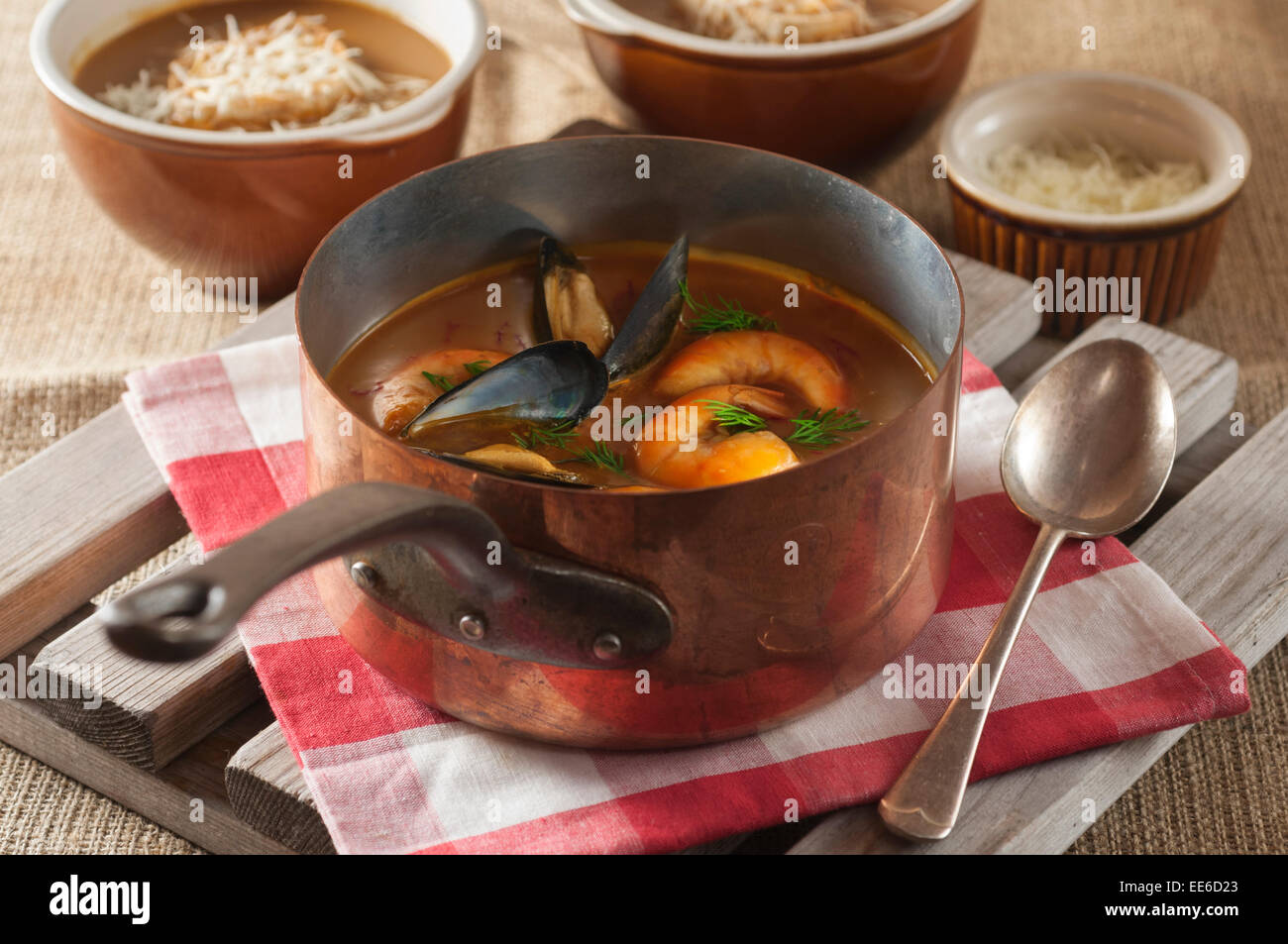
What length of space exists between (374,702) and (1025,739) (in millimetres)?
425

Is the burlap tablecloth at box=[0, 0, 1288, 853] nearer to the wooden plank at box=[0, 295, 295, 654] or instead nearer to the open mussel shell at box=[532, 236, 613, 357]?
the wooden plank at box=[0, 295, 295, 654]

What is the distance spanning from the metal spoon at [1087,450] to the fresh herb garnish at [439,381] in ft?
1.37

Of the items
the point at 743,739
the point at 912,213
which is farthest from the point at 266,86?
the point at 743,739

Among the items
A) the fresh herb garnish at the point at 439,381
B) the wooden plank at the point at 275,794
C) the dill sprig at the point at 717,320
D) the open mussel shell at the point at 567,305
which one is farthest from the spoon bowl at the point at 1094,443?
the wooden plank at the point at 275,794

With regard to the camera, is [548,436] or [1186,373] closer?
[548,436]

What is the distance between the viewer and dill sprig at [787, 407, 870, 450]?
94 centimetres

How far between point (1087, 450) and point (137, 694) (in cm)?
72

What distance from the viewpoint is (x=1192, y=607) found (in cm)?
100

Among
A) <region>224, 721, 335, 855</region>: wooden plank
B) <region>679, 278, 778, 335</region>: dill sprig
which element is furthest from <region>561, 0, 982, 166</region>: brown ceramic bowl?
<region>224, 721, 335, 855</region>: wooden plank

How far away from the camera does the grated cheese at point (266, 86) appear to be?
1421 millimetres

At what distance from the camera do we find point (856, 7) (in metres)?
1.58

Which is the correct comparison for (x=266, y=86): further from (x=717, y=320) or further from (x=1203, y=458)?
(x=1203, y=458)

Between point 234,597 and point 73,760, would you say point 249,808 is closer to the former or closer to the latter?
point 73,760

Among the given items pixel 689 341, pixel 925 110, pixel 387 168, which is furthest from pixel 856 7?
pixel 689 341
